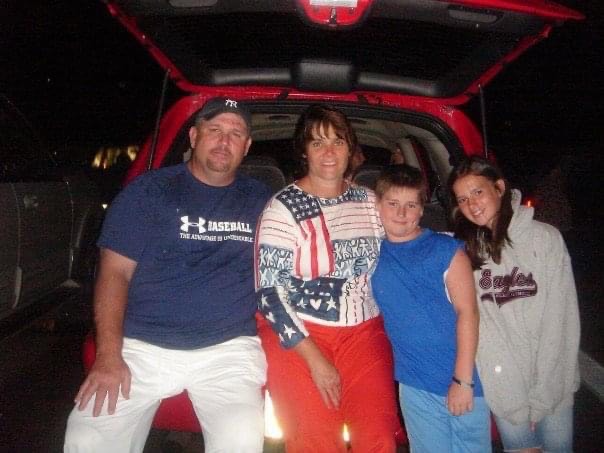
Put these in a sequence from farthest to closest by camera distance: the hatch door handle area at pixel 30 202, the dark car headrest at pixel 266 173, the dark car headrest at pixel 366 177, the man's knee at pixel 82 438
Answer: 1. the hatch door handle area at pixel 30 202
2. the dark car headrest at pixel 266 173
3. the dark car headrest at pixel 366 177
4. the man's knee at pixel 82 438

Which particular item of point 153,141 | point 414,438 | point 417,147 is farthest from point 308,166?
point 417,147

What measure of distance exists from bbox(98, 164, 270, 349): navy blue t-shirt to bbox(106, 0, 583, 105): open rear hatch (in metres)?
0.64

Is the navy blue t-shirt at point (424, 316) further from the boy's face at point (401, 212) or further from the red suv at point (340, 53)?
the red suv at point (340, 53)

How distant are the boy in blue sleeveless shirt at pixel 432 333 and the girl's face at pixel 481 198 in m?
0.17

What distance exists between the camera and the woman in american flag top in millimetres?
2016

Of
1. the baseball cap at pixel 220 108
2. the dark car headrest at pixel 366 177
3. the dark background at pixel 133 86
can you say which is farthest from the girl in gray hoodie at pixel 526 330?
the dark background at pixel 133 86

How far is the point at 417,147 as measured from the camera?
→ 395 cm

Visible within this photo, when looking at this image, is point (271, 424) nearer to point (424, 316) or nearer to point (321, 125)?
point (424, 316)

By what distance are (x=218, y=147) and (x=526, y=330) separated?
4.97ft

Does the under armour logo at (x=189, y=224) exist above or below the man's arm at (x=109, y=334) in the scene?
above

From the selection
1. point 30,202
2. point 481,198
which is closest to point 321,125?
point 481,198

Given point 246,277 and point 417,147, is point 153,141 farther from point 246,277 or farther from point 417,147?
point 417,147

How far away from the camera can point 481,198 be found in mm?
2242

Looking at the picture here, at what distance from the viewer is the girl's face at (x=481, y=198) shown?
2238mm
